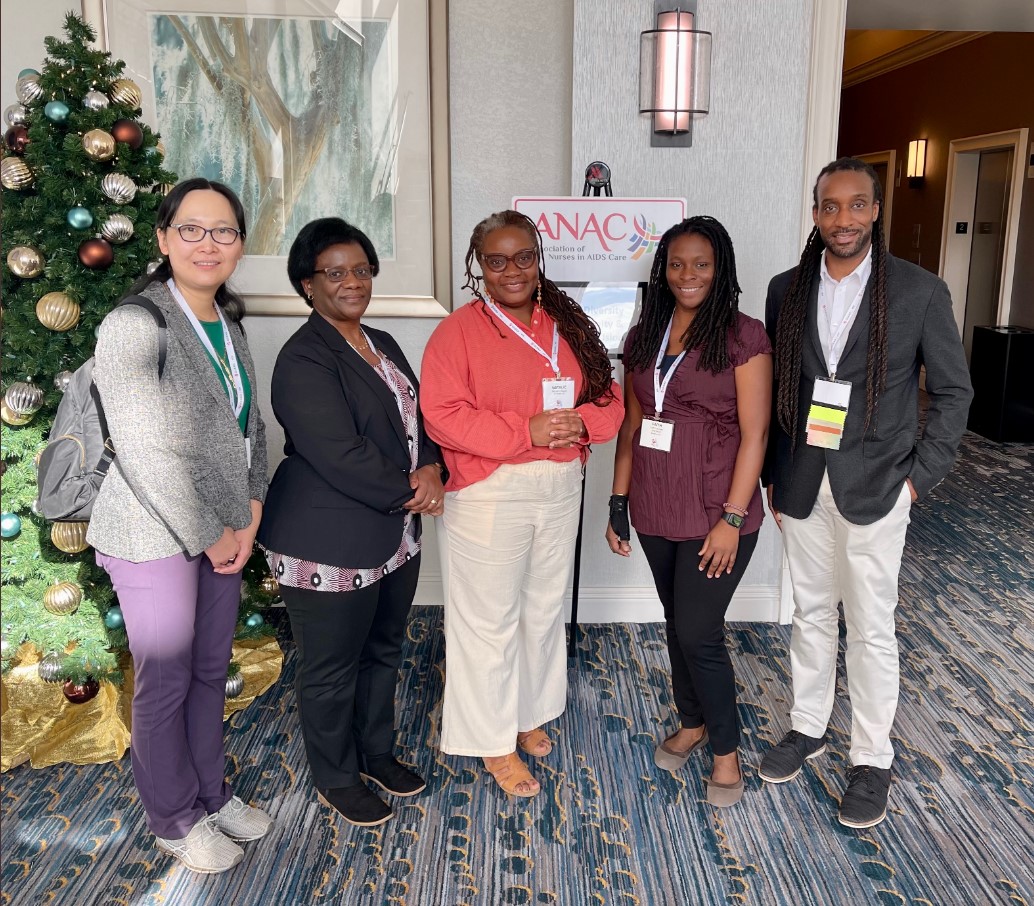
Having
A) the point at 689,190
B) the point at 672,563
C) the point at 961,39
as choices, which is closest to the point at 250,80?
the point at 689,190

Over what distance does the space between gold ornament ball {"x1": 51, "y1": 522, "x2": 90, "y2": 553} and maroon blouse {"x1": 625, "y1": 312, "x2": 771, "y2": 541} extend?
1.62 meters

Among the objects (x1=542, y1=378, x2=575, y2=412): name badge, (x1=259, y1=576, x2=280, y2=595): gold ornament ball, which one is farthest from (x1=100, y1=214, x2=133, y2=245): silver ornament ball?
(x1=542, y1=378, x2=575, y2=412): name badge

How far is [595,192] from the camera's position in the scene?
3070mm

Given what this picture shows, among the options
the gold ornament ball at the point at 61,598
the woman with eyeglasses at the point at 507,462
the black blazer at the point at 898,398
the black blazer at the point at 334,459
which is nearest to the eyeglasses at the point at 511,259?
the woman with eyeglasses at the point at 507,462

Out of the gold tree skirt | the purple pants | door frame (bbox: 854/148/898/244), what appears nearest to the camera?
the purple pants

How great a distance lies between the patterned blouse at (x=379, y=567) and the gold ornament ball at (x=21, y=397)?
2.93 ft

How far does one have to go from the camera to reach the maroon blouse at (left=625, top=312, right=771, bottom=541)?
2230 mm

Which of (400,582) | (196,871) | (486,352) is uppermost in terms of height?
(486,352)

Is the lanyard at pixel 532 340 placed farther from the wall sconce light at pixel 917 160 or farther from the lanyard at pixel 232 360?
the wall sconce light at pixel 917 160

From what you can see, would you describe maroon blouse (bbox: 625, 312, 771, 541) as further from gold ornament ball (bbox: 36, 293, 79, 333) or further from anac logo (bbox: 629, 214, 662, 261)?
gold ornament ball (bbox: 36, 293, 79, 333)

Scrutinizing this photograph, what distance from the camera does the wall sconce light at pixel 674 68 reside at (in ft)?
10.1

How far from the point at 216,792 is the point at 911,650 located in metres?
2.60

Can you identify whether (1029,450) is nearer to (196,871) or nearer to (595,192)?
(595,192)

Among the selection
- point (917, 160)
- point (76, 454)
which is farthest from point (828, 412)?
point (917, 160)
